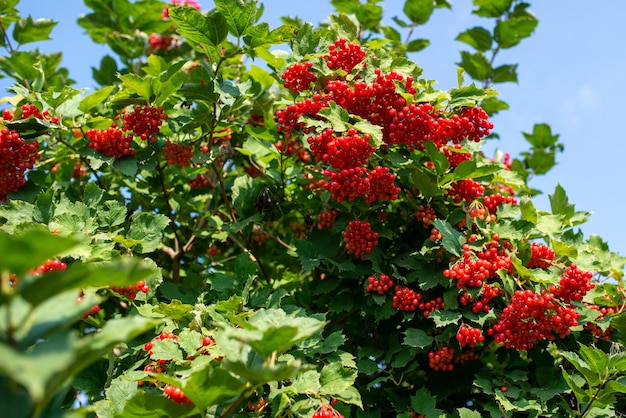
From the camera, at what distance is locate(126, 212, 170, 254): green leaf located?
3.49 m

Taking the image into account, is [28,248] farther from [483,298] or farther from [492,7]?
[492,7]

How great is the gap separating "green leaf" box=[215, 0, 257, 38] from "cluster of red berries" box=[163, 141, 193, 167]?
863mm

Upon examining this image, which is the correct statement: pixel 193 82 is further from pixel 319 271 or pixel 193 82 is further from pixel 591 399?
pixel 591 399

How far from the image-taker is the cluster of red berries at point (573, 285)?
3521 millimetres

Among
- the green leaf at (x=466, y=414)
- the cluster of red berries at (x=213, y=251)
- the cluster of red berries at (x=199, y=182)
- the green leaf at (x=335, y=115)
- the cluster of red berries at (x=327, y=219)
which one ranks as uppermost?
the cluster of red berries at (x=199, y=182)

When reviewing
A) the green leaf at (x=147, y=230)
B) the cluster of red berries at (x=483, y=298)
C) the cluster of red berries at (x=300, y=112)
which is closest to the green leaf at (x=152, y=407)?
the green leaf at (x=147, y=230)

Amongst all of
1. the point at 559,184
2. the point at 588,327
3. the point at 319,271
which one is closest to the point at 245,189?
the point at 319,271

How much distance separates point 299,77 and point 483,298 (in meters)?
1.79

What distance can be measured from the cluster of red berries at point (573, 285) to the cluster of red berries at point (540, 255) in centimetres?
15

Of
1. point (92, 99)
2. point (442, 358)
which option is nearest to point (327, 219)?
point (442, 358)

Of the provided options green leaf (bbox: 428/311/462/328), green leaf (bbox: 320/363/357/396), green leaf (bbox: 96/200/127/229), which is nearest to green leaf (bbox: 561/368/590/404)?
green leaf (bbox: 428/311/462/328)

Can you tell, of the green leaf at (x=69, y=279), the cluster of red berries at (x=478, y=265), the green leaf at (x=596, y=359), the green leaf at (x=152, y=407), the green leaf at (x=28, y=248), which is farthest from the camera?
the cluster of red berries at (x=478, y=265)

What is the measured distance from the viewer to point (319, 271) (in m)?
4.41

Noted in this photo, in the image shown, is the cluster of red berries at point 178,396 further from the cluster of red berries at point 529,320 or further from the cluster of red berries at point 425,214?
the cluster of red berries at point 425,214
